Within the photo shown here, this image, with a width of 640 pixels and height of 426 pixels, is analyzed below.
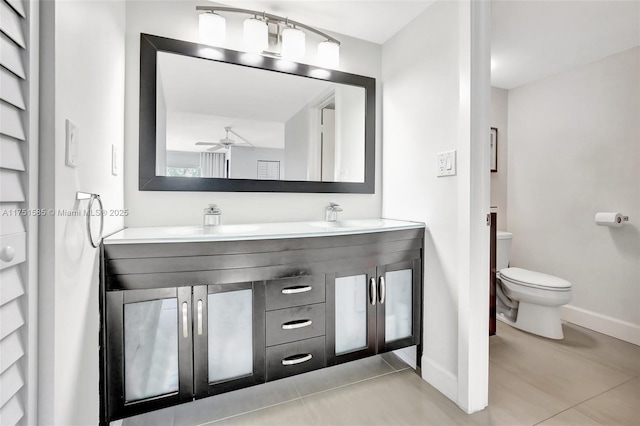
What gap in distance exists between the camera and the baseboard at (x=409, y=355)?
183 centimetres

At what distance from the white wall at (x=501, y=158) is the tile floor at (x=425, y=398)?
4.82 feet

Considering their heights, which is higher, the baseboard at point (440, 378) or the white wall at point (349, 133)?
the white wall at point (349, 133)

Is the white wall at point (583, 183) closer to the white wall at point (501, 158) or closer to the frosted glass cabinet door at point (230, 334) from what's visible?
the white wall at point (501, 158)

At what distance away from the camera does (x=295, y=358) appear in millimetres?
1450

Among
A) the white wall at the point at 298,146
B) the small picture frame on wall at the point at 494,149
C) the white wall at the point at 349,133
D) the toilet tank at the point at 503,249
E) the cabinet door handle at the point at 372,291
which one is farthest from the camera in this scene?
the small picture frame on wall at the point at 494,149

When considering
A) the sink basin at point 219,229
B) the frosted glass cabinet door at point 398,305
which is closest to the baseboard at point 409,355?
the frosted glass cabinet door at point 398,305

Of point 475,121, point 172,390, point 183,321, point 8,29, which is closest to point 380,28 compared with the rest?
point 475,121

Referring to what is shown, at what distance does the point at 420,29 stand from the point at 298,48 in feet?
2.45

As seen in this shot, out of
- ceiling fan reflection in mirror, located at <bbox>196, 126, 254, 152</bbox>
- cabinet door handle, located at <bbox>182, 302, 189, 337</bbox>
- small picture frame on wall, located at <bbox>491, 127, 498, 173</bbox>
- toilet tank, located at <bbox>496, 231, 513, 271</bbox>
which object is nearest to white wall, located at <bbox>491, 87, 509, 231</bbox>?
small picture frame on wall, located at <bbox>491, 127, 498, 173</bbox>

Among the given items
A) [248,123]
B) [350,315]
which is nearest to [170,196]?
[248,123]

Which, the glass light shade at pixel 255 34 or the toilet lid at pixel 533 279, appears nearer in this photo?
the glass light shade at pixel 255 34

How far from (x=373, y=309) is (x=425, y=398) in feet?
1.69

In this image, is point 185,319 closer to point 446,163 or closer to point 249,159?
point 249,159

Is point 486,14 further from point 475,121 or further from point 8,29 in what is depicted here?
point 8,29
